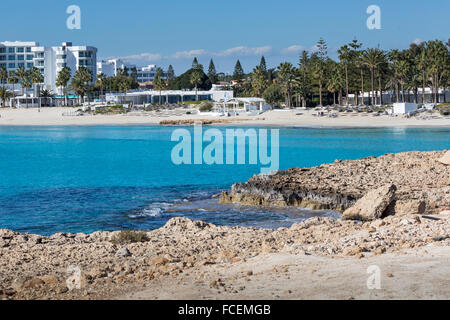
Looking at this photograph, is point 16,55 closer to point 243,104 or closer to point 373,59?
point 243,104

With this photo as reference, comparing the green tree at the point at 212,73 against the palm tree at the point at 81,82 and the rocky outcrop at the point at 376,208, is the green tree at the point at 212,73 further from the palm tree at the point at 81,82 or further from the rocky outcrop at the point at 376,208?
the rocky outcrop at the point at 376,208

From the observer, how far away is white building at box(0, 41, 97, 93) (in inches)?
6417

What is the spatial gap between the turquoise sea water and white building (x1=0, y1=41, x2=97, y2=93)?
312ft

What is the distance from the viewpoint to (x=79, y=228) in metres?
18.2

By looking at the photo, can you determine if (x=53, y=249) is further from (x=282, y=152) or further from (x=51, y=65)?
(x=51, y=65)

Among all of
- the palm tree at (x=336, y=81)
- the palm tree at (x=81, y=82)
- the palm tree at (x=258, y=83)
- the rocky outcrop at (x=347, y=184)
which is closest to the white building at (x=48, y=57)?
the palm tree at (x=81, y=82)

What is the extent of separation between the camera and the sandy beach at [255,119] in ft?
255

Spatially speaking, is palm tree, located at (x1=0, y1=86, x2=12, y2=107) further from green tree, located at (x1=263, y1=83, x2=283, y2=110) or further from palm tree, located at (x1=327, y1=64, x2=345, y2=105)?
palm tree, located at (x1=327, y1=64, x2=345, y2=105)

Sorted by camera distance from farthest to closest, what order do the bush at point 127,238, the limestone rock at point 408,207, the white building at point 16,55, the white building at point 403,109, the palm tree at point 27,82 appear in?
the white building at point 16,55
the palm tree at point 27,82
the white building at point 403,109
the limestone rock at point 408,207
the bush at point 127,238

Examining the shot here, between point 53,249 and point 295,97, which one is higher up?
point 295,97

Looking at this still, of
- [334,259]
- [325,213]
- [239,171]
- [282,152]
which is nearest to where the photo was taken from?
[334,259]

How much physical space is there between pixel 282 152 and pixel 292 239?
1368 inches

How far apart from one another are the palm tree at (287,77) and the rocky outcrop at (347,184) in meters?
80.5

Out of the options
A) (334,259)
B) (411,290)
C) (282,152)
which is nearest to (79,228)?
(334,259)
